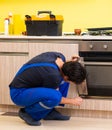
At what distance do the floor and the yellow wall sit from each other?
3.18 ft

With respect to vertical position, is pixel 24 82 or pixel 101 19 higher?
pixel 101 19

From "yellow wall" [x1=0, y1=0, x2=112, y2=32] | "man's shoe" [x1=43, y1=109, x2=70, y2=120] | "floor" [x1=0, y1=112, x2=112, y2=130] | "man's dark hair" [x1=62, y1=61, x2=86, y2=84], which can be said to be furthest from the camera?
"yellow wall" [x1=0, y1=0, x2=112, y2=32]

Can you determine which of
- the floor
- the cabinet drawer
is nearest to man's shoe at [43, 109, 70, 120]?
the floor

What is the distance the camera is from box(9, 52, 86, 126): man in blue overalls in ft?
7.35

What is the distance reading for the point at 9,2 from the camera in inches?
129

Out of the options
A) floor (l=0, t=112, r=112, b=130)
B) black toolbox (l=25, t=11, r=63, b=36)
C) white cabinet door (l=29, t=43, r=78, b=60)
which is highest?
black toolbox (l=25, t=11, r=63, b=36)

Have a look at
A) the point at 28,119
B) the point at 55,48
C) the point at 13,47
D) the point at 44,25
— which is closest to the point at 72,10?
the point at 44,25

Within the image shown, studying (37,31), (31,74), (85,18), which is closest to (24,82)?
(31,74)

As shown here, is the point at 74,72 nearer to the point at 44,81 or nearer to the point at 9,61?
the point at 44,81

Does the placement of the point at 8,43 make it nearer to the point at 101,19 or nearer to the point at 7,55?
the point at 7,55

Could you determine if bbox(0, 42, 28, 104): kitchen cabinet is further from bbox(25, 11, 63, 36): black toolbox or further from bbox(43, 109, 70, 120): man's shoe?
bbox(43, 109, 70, 120): man's shoe

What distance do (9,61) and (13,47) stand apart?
12 centimetres

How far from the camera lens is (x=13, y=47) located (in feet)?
8.89

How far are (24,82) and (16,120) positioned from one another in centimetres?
42
